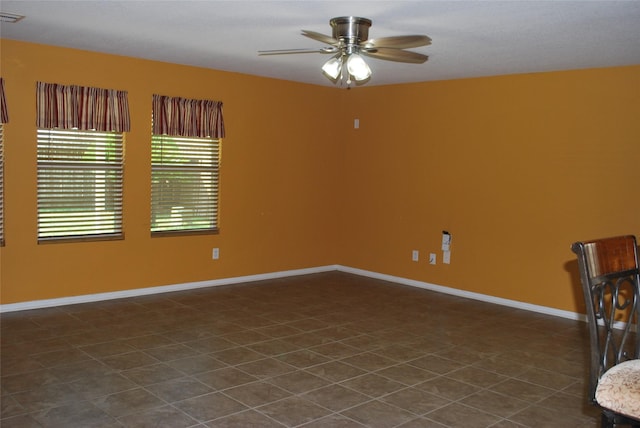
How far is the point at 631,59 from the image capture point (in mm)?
4727

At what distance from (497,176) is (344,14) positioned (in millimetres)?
2828

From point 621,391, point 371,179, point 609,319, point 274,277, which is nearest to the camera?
point 621,391

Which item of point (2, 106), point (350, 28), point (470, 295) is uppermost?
point (350, 28)

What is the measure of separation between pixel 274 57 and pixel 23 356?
10.1ft

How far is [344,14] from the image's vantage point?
3.66 metres

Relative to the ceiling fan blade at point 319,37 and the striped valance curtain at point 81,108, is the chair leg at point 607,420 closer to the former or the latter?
the ceiling fan blade at point 319,37

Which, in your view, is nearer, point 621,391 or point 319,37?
point 621,391

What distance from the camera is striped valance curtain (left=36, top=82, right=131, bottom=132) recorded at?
16.4ft

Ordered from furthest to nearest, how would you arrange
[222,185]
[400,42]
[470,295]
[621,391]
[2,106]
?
1. [222,185]
2. [470,295]
3. [2,106]
4. [400,42]
5. [621,391]

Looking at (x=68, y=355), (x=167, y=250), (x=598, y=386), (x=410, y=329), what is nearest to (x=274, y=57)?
(x=167, y=250)

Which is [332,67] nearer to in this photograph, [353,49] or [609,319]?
[353,49]

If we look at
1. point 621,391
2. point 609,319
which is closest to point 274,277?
point 609,319

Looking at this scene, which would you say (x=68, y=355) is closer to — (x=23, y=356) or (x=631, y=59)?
(x=23, y=356)

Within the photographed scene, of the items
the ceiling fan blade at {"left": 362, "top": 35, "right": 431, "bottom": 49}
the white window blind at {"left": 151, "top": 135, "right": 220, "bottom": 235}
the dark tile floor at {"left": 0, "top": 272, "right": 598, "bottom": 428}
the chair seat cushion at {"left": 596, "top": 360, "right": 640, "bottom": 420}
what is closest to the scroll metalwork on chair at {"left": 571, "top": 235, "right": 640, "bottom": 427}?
the chair seat cushion at {"left": 596, "top": 360, "right": 640, "bottom": 420}
